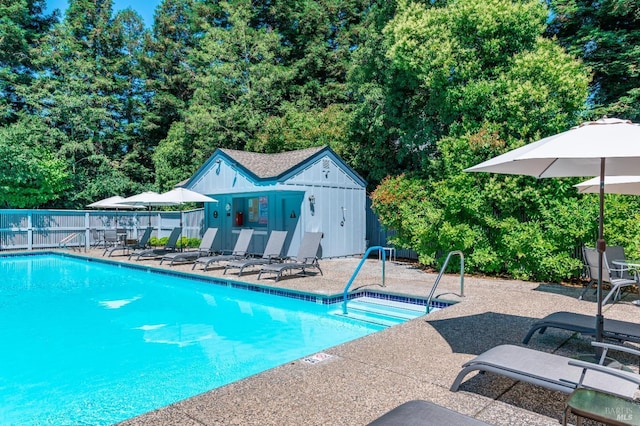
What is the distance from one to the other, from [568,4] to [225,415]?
21076 millimetres

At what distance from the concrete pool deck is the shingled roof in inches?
321

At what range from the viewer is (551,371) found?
3.21 meters

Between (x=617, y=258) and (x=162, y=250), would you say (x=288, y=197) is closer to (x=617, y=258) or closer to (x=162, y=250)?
(x=162, y=250)

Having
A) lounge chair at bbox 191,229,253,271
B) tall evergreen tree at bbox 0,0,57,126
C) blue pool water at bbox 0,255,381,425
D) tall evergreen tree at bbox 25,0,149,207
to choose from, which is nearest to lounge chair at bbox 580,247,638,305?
blue pool water at bbox 0,255,381,425

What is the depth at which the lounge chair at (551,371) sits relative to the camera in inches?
114

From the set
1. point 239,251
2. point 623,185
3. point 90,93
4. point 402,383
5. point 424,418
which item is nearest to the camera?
point 424,418

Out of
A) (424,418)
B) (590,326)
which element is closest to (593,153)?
(590,326)

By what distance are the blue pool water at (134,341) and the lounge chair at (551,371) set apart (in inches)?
126

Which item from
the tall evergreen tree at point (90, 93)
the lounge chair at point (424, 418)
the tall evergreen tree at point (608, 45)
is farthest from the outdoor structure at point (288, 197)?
the tall evergreen tree at point (90, 93)

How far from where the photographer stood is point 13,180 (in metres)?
20.4

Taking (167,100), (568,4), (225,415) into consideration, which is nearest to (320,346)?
(225,415)

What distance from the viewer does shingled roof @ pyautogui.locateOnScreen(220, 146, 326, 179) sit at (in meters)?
13.4

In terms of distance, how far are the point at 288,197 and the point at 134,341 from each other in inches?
312

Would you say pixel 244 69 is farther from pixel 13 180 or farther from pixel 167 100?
pixel 13 180
